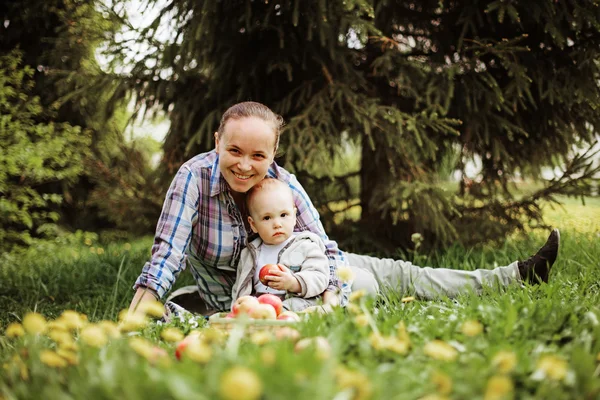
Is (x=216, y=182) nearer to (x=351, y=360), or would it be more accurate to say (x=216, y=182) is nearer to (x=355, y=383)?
(x=351, y=360)

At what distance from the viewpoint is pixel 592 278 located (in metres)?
2.55

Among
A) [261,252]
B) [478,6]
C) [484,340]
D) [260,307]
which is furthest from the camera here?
[478,6]

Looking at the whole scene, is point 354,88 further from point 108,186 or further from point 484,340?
point 484,340

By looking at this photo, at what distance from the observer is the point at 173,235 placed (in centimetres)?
244

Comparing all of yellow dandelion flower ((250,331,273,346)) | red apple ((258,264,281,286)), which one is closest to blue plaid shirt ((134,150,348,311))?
red apple ((258,264,281,286))

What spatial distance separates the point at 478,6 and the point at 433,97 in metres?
0.66

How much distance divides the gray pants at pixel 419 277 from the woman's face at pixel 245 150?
2.62 ft

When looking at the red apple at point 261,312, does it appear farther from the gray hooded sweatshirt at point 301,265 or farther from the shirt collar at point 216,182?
the shirt collar at point 216,182

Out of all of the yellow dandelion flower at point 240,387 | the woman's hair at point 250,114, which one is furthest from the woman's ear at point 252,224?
the yellow dandelion flower at point 240,387

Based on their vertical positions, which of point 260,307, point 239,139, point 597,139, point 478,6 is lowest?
point 260,307

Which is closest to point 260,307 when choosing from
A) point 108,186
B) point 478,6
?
point 478,6

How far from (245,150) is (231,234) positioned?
0.47 metres

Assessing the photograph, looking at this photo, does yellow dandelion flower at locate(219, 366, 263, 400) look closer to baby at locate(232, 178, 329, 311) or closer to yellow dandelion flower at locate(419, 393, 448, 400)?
yellow dandelion flower at locate(419, 393, 448, 400)

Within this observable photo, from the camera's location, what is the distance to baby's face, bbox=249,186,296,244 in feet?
8.41
